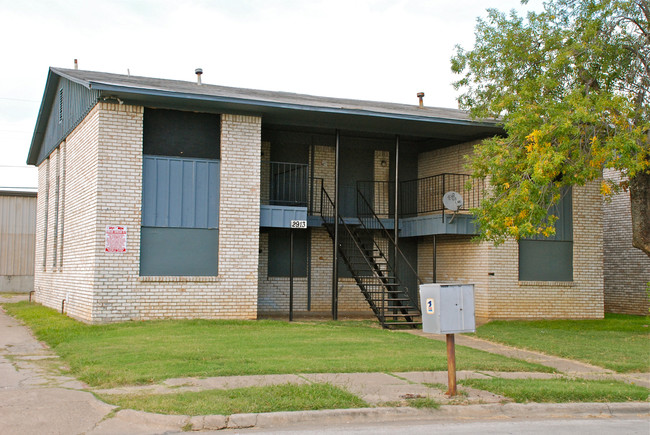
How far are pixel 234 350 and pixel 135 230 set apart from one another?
5.59 metres

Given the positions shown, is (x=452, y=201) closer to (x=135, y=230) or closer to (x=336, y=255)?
(x=336, y=255)

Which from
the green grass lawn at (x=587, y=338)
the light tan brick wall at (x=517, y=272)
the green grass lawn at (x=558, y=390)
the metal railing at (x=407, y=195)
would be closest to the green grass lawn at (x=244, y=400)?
the green grass lawn at (x=558, y=390)

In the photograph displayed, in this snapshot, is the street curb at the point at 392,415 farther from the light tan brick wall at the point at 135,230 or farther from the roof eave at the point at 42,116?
Answer: the roof eave at the point at 42,116

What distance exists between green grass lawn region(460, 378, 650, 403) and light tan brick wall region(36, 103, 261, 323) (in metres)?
8.52

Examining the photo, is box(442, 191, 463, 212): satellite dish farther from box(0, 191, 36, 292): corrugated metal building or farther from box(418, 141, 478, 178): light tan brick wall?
box(0, 191, 36, 292): corrugated metal building

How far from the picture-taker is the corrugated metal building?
115 feet

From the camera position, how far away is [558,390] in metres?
8.44

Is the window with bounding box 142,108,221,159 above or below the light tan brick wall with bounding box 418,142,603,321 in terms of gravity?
above

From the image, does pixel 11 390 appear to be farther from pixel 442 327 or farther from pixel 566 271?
pixel 566 271

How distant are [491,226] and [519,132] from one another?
6.69ft

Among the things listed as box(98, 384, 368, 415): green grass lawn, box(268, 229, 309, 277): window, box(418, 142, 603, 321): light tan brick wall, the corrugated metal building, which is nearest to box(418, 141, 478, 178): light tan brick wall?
box(418, 142, 603, 321): light tan brick wall

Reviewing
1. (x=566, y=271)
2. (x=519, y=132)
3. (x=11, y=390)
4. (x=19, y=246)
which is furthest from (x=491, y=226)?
(x=19, y=246)

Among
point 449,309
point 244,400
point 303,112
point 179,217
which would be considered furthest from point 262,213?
point 244,400

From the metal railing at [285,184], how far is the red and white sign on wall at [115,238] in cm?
459
